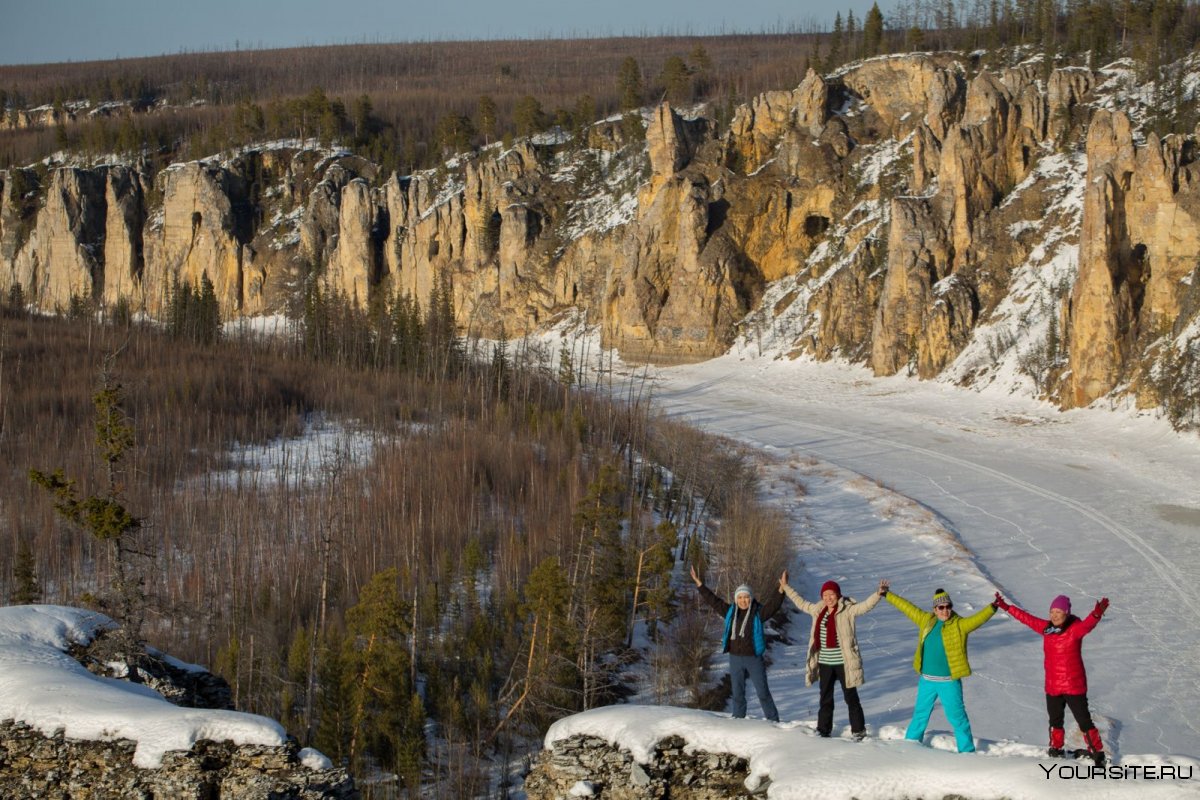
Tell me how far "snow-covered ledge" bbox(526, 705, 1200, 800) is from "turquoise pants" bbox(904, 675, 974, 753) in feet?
0.55

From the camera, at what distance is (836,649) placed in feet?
31.2

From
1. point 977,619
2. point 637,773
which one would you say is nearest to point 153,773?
point 637,773

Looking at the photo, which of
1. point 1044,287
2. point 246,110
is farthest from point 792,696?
point 246,110

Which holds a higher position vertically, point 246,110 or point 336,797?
point 246,110

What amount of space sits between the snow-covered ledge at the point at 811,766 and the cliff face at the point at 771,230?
31.7 metres

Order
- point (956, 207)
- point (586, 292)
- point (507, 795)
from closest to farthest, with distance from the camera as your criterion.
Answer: point (507, 795), point (956, 207), point (586, 292)

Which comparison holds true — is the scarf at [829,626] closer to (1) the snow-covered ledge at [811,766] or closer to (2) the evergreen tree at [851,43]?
(1) the snow-covered ledge at [811,766]

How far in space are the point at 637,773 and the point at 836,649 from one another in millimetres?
2422

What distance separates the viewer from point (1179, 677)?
54.7 feet

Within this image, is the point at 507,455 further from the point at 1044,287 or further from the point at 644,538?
the point at 1044,287

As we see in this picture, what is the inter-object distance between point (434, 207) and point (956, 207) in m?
48.4

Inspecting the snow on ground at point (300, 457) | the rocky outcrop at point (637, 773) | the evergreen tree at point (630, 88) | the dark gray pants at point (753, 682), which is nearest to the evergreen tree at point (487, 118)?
the evergreen tree at point (630, 88)

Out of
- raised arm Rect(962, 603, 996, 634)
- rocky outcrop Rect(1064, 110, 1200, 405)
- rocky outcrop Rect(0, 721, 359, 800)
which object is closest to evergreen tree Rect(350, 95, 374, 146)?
rocky outcrop Rect(1064, 110, 1200, 405)

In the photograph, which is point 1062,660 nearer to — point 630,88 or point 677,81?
point 630,88
